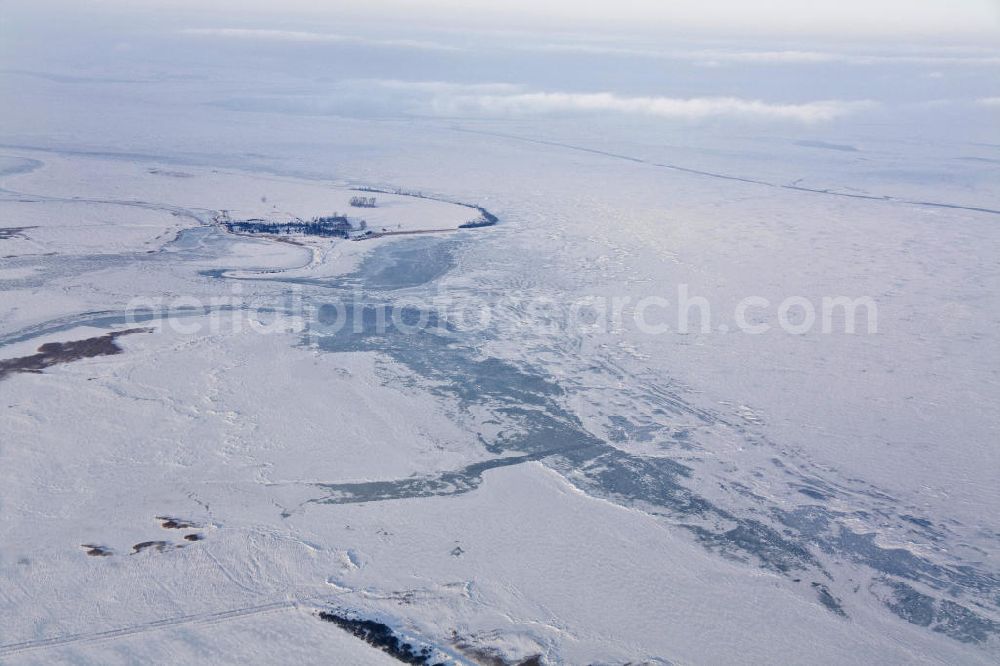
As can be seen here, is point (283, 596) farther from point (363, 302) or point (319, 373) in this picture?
point (363, 302)

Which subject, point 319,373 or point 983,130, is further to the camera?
point 983,130

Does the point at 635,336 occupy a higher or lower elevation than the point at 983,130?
lower

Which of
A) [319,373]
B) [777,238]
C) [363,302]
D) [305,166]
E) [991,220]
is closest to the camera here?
[319,373]

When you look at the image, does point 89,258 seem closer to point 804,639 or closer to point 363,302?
point 363,302

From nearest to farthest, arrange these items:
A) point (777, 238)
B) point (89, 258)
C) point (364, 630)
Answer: point (364, 630)
point (89, 258)
point (777, 238)

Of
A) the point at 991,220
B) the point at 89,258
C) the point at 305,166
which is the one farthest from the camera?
the point at 305,166

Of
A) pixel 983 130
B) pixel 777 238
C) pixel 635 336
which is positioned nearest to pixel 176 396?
pixel 635 336

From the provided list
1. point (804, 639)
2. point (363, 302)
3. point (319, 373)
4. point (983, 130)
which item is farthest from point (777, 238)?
point (983, 130)

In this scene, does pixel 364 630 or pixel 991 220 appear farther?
pixel 991 220

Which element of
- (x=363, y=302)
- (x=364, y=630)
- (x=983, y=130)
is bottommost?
(x=364, y=630)
